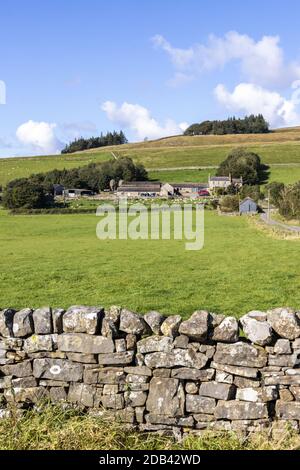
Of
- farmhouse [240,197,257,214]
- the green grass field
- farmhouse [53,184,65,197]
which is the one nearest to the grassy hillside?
farmhouse [53,184,65,197]

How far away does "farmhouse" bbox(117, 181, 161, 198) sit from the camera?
109506 millimetres

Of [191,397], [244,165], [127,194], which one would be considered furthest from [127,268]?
[244,165]

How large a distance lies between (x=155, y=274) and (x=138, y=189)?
302 ft

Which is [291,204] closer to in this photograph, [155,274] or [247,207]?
[247,207]

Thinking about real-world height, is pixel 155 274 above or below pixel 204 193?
below

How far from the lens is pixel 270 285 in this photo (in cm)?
1764

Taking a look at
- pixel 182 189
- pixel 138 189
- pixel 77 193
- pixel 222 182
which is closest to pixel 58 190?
pixel 77 193

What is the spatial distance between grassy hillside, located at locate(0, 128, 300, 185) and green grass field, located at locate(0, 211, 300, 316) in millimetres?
102655

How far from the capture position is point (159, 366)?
648 cm

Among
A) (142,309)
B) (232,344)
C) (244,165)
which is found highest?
(244,165)

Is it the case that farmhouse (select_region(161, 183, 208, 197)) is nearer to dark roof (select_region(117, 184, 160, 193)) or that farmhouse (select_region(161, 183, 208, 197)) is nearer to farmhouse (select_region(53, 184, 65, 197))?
dark roof (select_region(117, 184, 160, 193))
